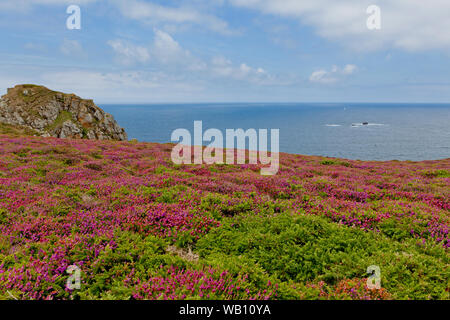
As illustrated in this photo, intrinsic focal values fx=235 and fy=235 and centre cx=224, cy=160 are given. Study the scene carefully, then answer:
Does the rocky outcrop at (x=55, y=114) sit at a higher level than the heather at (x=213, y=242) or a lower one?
higher

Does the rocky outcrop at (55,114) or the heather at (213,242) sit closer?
the heather at (213,242)

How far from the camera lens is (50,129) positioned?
82.6m

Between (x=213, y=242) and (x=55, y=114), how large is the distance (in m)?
105

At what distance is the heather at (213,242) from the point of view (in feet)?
16.4

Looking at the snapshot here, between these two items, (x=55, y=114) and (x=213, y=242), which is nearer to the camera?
(x=213, y=242)

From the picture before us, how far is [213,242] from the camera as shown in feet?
23.4

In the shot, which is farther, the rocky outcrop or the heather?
the rocky outcrop

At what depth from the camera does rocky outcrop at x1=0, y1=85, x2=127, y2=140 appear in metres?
82.9

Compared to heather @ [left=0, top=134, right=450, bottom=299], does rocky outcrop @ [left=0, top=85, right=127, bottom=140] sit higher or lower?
higher

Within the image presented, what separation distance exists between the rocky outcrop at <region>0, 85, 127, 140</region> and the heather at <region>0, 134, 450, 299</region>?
86.5 meters

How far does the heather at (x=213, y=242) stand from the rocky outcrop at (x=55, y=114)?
284 feet

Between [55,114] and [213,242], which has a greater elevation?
[55,114]
